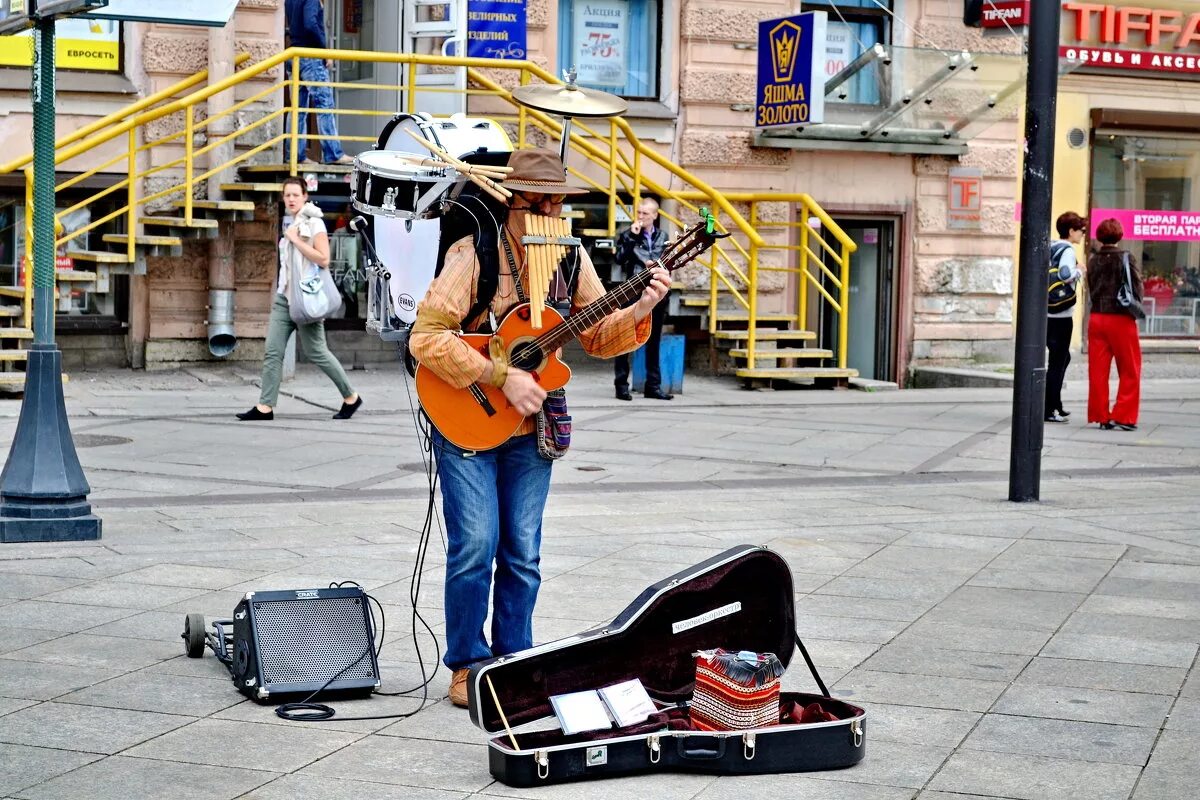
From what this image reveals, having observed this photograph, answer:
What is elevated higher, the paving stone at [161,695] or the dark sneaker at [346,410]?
the dark sneaker at [346,410]

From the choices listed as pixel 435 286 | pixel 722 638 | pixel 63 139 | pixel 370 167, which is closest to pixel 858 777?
pixel 722 638

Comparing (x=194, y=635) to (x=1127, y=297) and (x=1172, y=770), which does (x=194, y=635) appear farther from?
(x=1127, y=297)

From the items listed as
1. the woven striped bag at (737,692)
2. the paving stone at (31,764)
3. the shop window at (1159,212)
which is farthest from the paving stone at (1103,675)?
the shop window at (1159,212)

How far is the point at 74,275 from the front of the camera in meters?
14.4

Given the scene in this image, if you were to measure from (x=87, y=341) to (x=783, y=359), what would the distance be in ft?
22.8

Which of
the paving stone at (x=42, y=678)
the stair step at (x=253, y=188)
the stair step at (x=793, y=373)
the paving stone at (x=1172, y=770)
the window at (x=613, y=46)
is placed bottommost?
the paving stone at (x=1172, y=770)

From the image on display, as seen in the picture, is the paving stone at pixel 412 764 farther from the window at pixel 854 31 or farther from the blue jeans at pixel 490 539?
the window at pixel 854 31

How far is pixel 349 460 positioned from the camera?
36.7 feet

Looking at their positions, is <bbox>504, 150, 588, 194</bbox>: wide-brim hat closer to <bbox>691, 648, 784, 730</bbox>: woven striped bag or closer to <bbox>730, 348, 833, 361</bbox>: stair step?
<bbox>691, 648, 784, 730</bbox>: woven striped bag

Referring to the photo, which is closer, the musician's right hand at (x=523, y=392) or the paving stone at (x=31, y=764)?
the paving stone at (x=31, y=764)

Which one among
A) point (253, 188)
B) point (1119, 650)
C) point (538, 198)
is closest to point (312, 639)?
point (538, 198)

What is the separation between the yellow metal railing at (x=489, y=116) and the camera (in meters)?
14.8

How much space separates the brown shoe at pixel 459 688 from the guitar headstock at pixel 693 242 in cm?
149

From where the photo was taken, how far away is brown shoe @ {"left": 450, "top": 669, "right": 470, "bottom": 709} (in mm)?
5512
